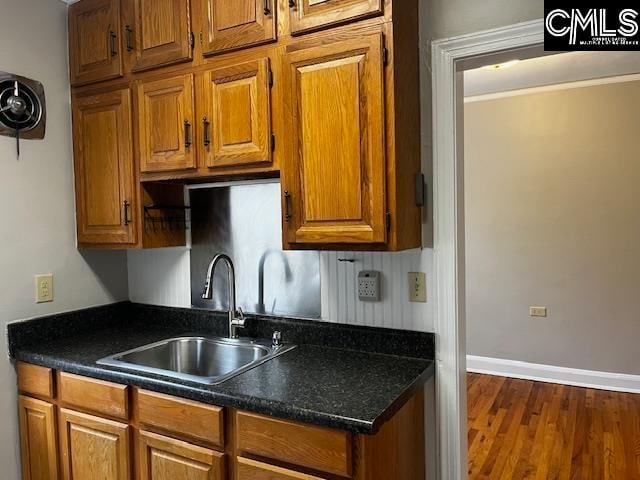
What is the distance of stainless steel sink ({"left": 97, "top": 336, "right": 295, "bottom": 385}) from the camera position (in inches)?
76.2

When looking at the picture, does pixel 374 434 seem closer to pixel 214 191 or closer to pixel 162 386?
pixel 162 386

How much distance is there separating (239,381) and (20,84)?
162cm

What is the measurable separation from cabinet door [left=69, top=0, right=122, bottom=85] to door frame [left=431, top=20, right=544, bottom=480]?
1.35 m

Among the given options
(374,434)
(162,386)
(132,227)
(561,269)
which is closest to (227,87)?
(132,227)

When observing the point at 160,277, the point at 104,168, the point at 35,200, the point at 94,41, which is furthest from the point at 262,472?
the point at 94,41

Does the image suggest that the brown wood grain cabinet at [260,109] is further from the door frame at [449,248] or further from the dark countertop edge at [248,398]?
the dark countertop edge at [248,398]

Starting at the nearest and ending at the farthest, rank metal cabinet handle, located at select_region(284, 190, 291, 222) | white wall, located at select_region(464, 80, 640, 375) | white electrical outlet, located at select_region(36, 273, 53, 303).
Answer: metal cabinet handle, located at select_region(284, 190, 291, 222)
white electrical outlet, located at select_region(36, 273, 53, 303)
white wall, located at select_region(464, 80, 640, 375)

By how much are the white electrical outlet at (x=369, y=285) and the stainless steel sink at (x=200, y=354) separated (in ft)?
1.25

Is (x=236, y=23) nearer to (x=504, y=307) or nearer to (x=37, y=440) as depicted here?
(x=37, y=440)

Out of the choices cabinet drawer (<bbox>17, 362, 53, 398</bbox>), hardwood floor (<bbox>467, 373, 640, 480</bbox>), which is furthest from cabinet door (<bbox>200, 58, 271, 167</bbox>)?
hardwood floor (<bbox>467, 373, 640, 480</bbox>)

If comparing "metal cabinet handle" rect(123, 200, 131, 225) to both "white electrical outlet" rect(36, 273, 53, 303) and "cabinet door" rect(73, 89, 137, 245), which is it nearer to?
"cabinet door" rect(73, 89, 137, 245)

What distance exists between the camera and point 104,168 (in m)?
2.09

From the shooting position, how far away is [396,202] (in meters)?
1.46

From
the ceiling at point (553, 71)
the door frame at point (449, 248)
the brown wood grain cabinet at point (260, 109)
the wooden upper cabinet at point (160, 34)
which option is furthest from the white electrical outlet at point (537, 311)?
the wooden upper cabinet at point (160, 34)
